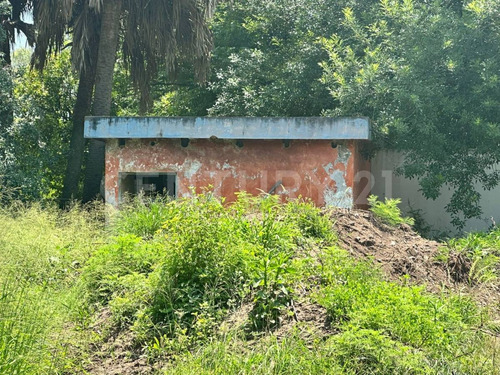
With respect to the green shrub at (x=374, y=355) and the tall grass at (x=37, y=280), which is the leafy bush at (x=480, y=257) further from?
the tall grass at (x=37, y=280)

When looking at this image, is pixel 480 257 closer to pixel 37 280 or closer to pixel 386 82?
pixel 37 280

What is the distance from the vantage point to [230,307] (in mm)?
6844

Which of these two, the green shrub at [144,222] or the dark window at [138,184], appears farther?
the dark window at [138,184]

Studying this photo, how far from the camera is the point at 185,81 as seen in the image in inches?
857

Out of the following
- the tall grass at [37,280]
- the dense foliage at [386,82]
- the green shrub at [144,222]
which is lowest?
the tall grass at [37,280]

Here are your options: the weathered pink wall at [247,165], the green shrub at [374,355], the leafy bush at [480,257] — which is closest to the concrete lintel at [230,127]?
the weathered pink wall at [247,165]

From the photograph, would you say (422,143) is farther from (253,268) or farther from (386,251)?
(253,268)

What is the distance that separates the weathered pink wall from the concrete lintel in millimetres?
375

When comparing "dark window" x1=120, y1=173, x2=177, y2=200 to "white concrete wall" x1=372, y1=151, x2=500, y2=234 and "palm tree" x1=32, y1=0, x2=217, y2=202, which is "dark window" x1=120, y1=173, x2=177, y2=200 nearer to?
"palm tree" x1=32, y1=0, x2=217, y2=202

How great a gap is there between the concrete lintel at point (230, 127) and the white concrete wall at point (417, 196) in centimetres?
393

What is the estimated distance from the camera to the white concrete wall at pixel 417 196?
16109 millimetres

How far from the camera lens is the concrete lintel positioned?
41.9ft

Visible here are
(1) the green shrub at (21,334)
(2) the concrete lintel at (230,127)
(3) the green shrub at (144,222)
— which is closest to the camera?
(1) the green shrub at (21,334)

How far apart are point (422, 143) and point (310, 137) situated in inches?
127
